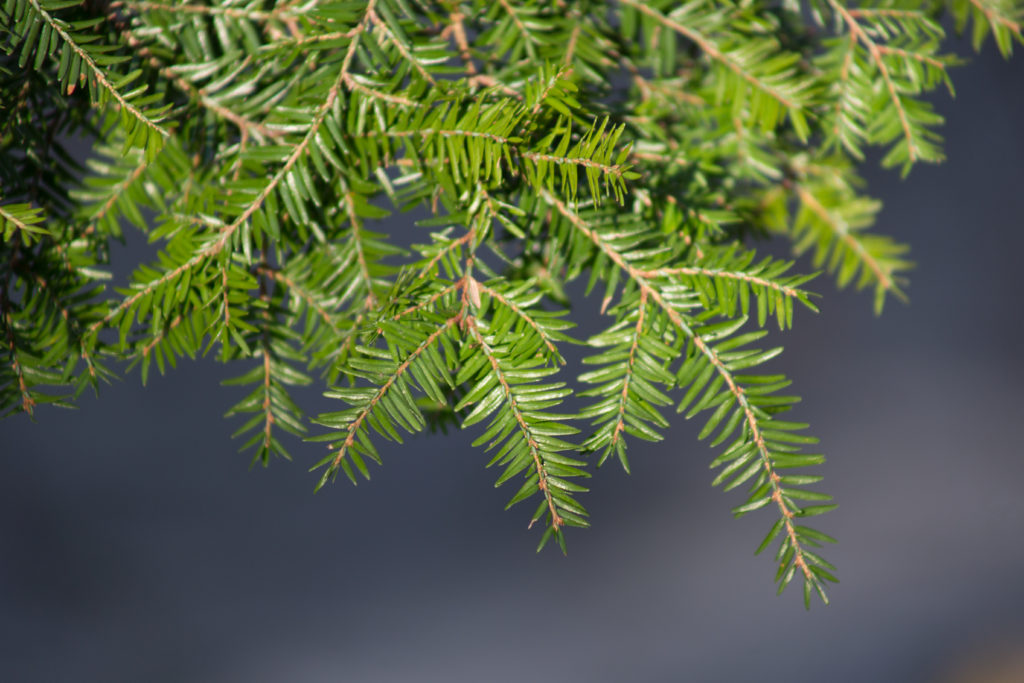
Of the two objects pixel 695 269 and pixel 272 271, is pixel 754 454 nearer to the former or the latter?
pixel 695 269

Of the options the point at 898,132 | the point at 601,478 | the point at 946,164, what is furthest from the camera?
the point at 946,164

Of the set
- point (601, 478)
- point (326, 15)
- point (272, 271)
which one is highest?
point (326, 15)

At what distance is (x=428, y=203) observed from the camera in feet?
1.04

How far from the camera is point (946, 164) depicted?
1115 mm

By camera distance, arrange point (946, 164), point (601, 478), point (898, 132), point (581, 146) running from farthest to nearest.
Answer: point (946, 164)
point (601, 478)
point (898, 132)
point (581, 146)

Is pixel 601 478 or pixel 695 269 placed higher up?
pixel 695 269

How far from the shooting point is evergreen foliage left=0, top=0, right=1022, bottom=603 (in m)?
0.26

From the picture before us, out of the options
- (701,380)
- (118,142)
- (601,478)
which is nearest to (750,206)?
(701,380)

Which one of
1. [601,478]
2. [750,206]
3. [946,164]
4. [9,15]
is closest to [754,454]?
[750,206]

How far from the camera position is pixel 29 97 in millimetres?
280

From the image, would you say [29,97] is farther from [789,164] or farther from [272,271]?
[789,164]

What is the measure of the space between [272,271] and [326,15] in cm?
11

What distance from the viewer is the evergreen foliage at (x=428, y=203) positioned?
0.26 meters

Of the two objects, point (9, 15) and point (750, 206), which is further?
point (750, 206)
